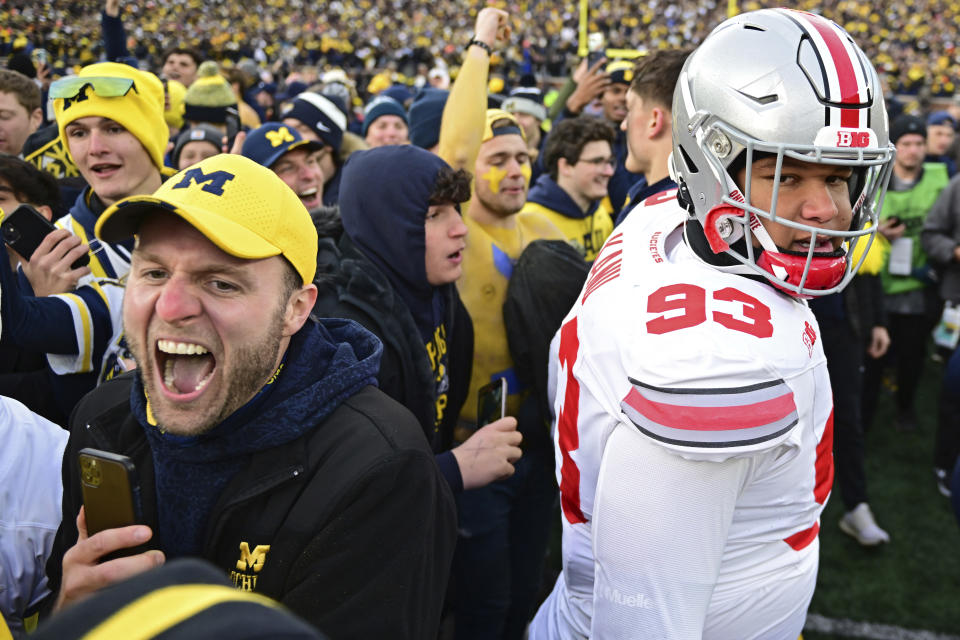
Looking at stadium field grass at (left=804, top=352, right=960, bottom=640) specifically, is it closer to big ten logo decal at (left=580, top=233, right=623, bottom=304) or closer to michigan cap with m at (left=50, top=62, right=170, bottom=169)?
big ten logo decal at (left=580, top=233, right=623, bottom=304)

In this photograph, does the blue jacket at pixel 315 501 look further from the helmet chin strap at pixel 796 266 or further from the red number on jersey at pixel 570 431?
the helmet chin strap at pixel 796 266

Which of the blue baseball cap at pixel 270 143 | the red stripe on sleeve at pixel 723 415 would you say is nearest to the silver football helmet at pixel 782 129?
the red stripe on sleeve at pixel 723 415

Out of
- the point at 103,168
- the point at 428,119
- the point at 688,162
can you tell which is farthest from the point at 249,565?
the point at 428,119

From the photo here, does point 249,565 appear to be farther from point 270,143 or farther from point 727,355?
point 270,143

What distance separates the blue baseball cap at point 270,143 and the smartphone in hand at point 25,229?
1.11m

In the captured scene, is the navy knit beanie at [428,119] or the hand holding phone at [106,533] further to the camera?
the navy knit beanie at [428,119]

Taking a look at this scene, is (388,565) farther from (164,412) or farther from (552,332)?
(552,332)

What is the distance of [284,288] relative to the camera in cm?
159

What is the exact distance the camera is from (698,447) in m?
1.36

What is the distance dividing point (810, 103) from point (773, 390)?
0.61 m

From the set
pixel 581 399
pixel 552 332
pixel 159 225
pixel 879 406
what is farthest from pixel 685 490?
pixel 879 406

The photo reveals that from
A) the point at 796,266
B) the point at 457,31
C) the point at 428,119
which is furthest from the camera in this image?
the point at 457,31

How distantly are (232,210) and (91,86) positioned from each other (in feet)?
6.80

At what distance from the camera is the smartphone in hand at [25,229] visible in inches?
97.8
